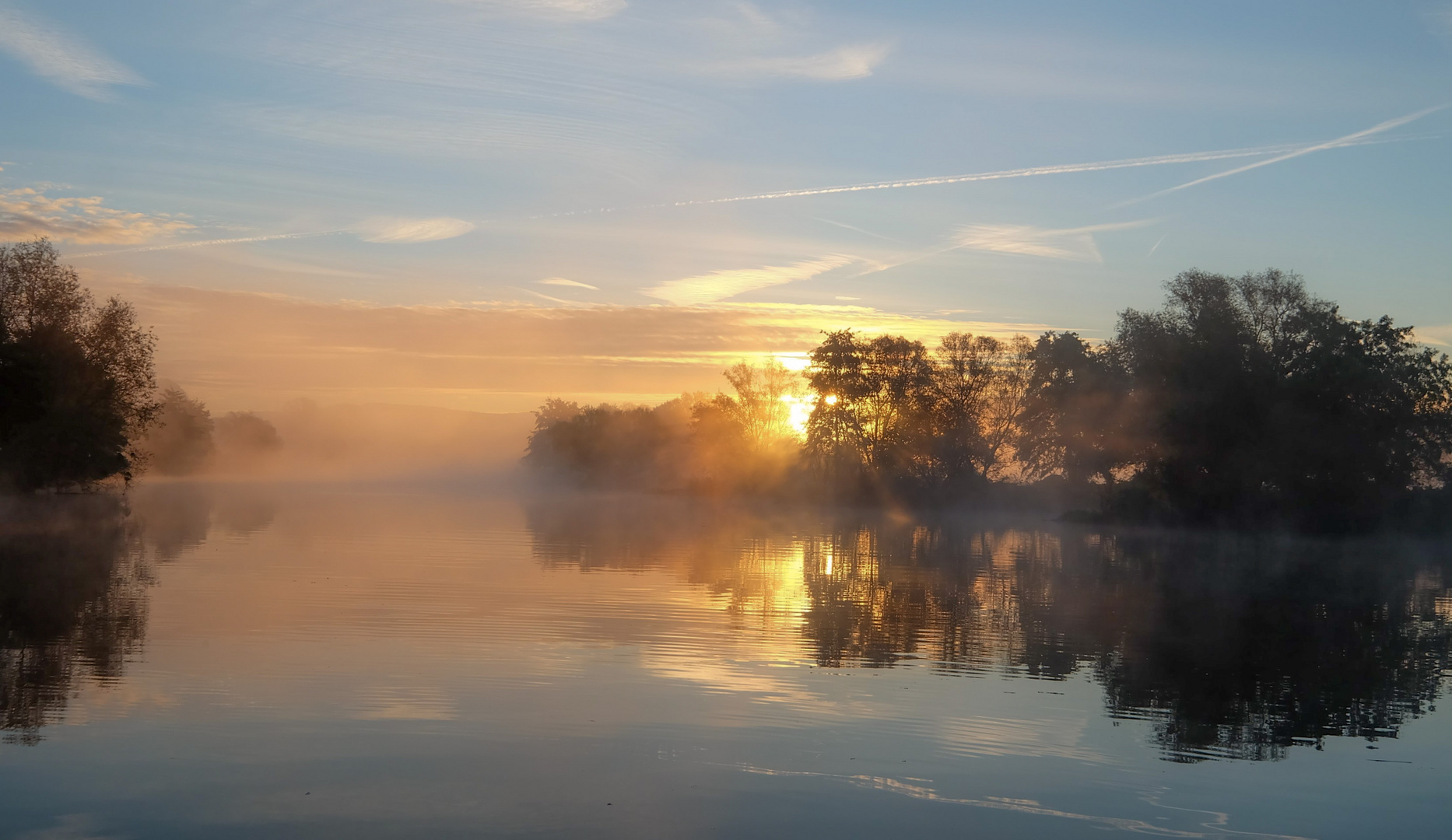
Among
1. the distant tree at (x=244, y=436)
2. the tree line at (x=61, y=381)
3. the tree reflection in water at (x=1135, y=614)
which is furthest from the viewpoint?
the distant tree at (x=244, y=436)

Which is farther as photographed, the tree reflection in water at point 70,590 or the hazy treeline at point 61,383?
the hazy treeline at point 61,383

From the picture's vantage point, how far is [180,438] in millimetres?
118812

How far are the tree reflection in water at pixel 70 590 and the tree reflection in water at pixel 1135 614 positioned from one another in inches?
357

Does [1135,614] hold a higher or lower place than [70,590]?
higher

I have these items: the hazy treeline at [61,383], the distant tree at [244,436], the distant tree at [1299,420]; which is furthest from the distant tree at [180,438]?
the distant tree at [1299,420]

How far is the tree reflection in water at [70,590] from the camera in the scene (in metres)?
11.8

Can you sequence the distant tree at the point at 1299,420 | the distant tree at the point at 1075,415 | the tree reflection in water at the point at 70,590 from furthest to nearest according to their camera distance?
1. the distant tree at the point at 1075,415
2. the distant tree at the point at 1299,420
3. the tree reflection in water at the point at 70,590

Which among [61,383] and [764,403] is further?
[764,403]

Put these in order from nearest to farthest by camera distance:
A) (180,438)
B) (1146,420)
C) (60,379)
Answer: (60,379) < (1146,420) < (180,438)

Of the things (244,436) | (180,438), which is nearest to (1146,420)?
(180,438)

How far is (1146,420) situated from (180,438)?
100m

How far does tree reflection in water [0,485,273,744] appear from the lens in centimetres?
1177

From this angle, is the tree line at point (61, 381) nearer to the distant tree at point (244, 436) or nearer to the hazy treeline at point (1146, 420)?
the hazy treeline at point (1146, 420)

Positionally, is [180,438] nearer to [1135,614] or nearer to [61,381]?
[61,381]
